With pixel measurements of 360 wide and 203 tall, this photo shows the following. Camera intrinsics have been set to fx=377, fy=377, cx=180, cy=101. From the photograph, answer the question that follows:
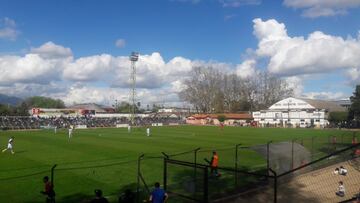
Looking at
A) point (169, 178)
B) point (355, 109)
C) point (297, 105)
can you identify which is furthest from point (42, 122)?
point (355, 109)

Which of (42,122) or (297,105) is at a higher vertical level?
(297,105)

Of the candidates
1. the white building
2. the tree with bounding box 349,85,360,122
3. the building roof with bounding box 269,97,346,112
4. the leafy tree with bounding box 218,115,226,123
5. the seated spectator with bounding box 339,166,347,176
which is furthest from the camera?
the leafy tree with bounding box 218,115,226,123

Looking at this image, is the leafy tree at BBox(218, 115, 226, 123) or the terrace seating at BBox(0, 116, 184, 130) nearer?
the terrace seating at BBox(0, 116, 184, 130)

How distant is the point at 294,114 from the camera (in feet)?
→ 347

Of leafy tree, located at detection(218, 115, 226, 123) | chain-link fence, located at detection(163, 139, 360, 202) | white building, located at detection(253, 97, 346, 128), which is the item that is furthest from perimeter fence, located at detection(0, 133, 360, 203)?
leafy tree, located at detection(218, 115, 226, 123)

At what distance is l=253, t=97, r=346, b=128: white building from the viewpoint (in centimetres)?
10075

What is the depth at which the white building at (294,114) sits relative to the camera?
101 meters

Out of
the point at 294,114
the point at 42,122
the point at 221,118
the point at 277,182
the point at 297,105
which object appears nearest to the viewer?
the point at 277,182

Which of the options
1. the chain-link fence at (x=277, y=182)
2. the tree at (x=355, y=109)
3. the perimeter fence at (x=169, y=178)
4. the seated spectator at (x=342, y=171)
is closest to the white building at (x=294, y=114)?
the tree at (x=355, y=109)

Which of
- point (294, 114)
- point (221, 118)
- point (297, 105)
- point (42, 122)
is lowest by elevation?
point (42, 122)

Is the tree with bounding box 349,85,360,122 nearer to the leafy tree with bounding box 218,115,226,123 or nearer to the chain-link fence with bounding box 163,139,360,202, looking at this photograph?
the leafy tree with bounding box 218,115,226,123

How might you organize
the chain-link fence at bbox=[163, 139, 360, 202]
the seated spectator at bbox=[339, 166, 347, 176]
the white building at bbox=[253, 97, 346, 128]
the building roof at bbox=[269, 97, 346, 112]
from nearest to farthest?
the chain-link fence at bbox=[163, 139, 360, 202] → the seated spectator at bbox=[339, 166, 347, 176] → the white building at bbox=[253, 97, 346, 128] → the building roof at bbox=[269, 97, 346, 112]

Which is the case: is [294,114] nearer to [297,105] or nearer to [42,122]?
[297,105]

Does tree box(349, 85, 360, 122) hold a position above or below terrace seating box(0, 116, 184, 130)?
above
